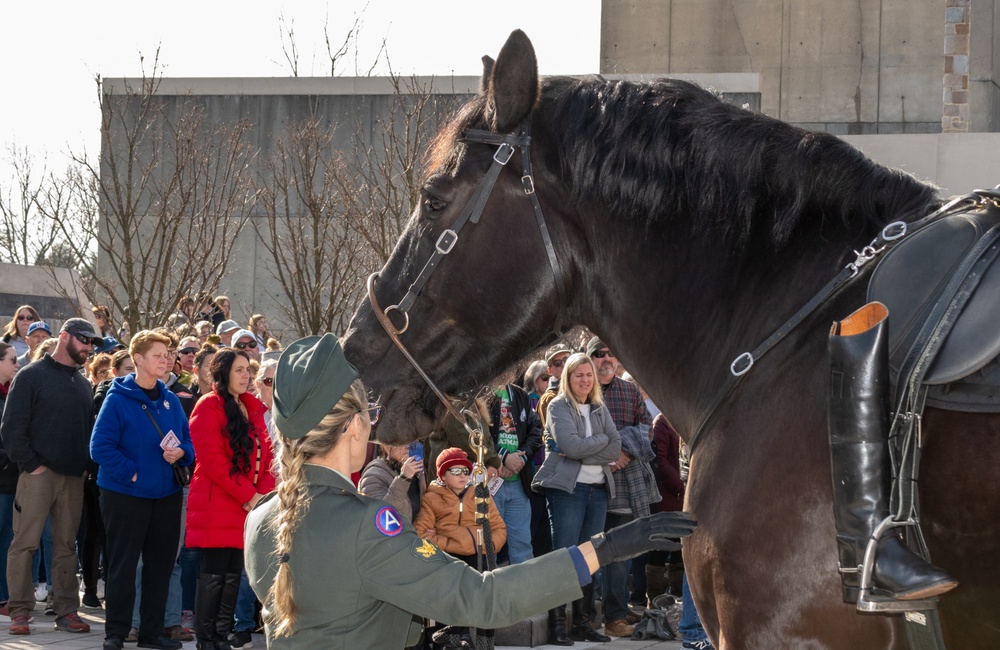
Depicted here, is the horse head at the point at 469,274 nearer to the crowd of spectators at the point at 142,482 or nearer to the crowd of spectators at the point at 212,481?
the crowd of spectators at the point at 212,481

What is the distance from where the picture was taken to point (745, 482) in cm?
258

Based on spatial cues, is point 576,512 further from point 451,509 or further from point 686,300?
point 686,300

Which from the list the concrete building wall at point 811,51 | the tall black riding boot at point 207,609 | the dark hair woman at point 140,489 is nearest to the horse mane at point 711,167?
the tall black riding boot at point 207,609

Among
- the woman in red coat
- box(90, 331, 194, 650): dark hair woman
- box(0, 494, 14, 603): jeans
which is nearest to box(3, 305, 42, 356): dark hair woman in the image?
box(0, 494, 14, 603): jeans

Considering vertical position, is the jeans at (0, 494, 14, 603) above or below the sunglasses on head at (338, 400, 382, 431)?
below

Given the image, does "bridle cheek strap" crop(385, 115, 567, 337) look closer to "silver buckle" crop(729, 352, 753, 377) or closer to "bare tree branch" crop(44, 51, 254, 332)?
"silver buckle" crop(729, 352, 753, 377)

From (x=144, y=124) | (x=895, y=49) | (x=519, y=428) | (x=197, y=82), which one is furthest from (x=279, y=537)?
(x=895, y=49)

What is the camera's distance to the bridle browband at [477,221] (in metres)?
3.13

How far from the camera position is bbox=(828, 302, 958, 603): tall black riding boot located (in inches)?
92.4

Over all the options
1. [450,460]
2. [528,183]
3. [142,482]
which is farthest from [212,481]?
[528,183]

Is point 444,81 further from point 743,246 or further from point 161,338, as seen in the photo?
point 743,246

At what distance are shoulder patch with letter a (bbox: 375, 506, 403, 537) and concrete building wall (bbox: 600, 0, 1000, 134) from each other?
2355 cm

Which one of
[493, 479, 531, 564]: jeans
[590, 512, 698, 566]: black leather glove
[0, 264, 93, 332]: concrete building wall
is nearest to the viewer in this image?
[590, 512, 698, 566]: black leather glove

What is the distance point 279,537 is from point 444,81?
647 inches
